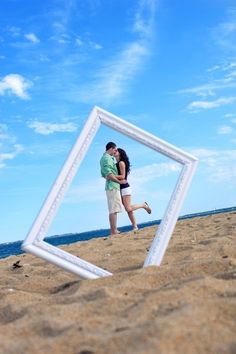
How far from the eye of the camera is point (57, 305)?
2.49 m

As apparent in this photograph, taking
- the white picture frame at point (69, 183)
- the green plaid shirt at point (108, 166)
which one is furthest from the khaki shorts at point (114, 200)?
the white picture frame at point (69, 183)

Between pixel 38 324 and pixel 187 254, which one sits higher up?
pixel 187 254

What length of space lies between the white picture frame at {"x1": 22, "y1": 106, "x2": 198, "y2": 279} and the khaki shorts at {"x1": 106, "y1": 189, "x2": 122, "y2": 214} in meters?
3.73

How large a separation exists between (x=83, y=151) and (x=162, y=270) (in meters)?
0.94

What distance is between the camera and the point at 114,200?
734 centimetres

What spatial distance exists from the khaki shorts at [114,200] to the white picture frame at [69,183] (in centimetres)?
373

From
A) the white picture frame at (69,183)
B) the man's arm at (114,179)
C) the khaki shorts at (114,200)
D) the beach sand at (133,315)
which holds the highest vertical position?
the man's arm at (114,179)

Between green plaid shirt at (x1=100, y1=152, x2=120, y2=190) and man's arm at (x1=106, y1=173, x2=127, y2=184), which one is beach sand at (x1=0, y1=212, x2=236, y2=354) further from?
man's arm at (x1=106, y1=173, x2=127, y2=184)

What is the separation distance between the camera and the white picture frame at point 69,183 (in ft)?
10.4

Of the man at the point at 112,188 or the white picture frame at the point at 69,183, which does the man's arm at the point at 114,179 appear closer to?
the man at the point at 112,188

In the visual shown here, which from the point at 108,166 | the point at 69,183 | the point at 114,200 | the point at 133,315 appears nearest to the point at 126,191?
the point at 114,200

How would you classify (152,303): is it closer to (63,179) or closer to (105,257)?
(63,179)

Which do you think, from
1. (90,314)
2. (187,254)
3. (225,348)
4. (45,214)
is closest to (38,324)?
(90,314)

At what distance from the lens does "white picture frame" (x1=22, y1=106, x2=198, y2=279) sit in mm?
3174
